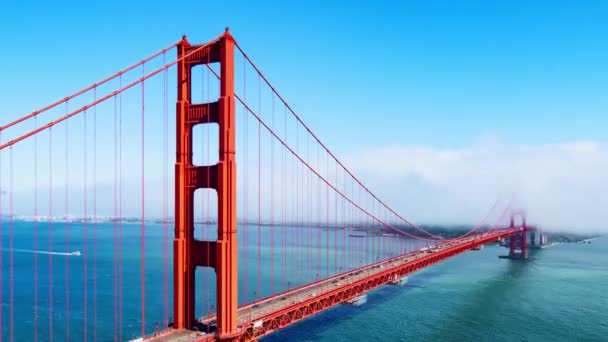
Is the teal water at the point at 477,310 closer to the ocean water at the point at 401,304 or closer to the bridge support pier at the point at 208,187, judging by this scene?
the ocean water at the point at 401,304

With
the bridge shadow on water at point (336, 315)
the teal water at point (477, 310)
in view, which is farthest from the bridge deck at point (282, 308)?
the teal water at point (477, 310)

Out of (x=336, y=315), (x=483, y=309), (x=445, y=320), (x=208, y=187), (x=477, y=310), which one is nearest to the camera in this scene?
(x=208, y=187)

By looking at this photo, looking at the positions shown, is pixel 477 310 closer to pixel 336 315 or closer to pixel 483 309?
pixel 483 309

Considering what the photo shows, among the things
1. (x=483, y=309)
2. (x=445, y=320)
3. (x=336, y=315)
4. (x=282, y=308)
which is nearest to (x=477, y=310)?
(x=483, y=309)

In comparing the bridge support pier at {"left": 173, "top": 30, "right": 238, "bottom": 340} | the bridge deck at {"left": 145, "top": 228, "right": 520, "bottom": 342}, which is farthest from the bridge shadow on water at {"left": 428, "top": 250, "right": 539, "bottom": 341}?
the bridge support pier at {"left": 173, "top": 30, "right": 238, "bottom": 340}

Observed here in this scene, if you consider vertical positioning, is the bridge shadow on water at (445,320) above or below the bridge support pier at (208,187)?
below

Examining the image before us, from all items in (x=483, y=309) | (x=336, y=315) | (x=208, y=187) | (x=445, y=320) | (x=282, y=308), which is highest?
(x=208, y=187)
